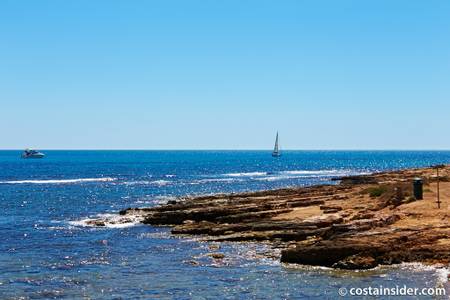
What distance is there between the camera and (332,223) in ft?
135

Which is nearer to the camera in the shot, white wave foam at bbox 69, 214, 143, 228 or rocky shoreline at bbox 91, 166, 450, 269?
rocky shoreline at bbox 91, 166, 450, 269

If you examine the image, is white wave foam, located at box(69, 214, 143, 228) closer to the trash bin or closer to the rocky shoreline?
the rocky shoreline

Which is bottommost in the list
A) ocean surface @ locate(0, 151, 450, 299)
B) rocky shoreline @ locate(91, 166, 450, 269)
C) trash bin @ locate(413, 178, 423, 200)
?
ocean surface @ locate(0, 151, 450, 299)

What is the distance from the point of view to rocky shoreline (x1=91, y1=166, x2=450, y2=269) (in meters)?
31.5

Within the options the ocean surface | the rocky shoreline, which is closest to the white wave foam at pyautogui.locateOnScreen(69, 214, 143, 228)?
the rocky shoreline

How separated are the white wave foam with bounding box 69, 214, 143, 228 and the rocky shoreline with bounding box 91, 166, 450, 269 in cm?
37

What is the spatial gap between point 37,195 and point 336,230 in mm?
64980

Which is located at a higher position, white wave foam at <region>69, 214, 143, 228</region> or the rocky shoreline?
the rocky shoreline

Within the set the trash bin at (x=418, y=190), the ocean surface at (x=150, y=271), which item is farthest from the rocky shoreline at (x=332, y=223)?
the ocean surface at (x=150, y=271)

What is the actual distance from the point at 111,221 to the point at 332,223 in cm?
2414

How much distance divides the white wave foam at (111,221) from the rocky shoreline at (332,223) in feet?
1.22

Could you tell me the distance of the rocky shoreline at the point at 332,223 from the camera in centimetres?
3153

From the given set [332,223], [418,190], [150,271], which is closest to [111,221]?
[332,223]

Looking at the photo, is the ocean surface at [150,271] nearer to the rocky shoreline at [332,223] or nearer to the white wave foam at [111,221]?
the rocky shoreline at [332,223]
